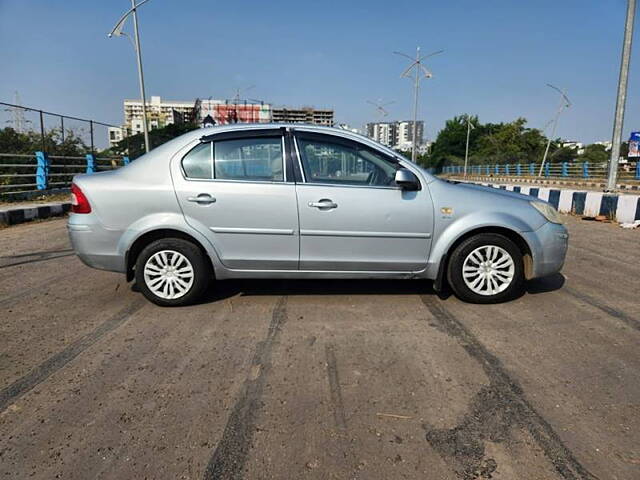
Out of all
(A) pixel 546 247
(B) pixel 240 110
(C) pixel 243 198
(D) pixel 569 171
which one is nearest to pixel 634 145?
(D) pixel 569 171

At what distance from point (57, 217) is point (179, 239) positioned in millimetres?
8546

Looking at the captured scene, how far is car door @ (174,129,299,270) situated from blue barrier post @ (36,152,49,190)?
1349 centimetres

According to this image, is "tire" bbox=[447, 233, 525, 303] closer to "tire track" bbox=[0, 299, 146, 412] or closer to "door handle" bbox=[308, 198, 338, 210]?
"door handle" bbox=[308, 198, 338, 210]

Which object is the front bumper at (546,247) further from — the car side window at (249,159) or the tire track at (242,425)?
the tire track at (242,425)

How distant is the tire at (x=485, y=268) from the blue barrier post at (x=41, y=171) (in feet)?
49.9

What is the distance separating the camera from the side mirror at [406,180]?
12.0 feet

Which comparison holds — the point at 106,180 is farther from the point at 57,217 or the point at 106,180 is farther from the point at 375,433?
the point at 57,217

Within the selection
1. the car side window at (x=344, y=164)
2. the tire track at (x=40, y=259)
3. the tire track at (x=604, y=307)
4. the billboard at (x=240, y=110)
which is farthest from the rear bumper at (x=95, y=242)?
the billboard at (x=240, y=110)

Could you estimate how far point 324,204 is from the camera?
3734mm

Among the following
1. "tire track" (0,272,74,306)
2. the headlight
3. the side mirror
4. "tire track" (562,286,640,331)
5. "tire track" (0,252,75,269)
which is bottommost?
"tire track" (0,272,74,306)

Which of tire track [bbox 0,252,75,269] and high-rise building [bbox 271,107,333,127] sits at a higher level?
high-rise building [bbox 271,107,333,127]

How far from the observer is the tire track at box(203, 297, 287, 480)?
1877 millimetres

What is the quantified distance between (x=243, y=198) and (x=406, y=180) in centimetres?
147

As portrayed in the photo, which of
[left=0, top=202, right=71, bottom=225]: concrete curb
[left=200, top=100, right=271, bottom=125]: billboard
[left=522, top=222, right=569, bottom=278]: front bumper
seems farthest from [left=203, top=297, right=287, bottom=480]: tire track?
[left=200, top=100, right=271, bottom=125]: billboard
